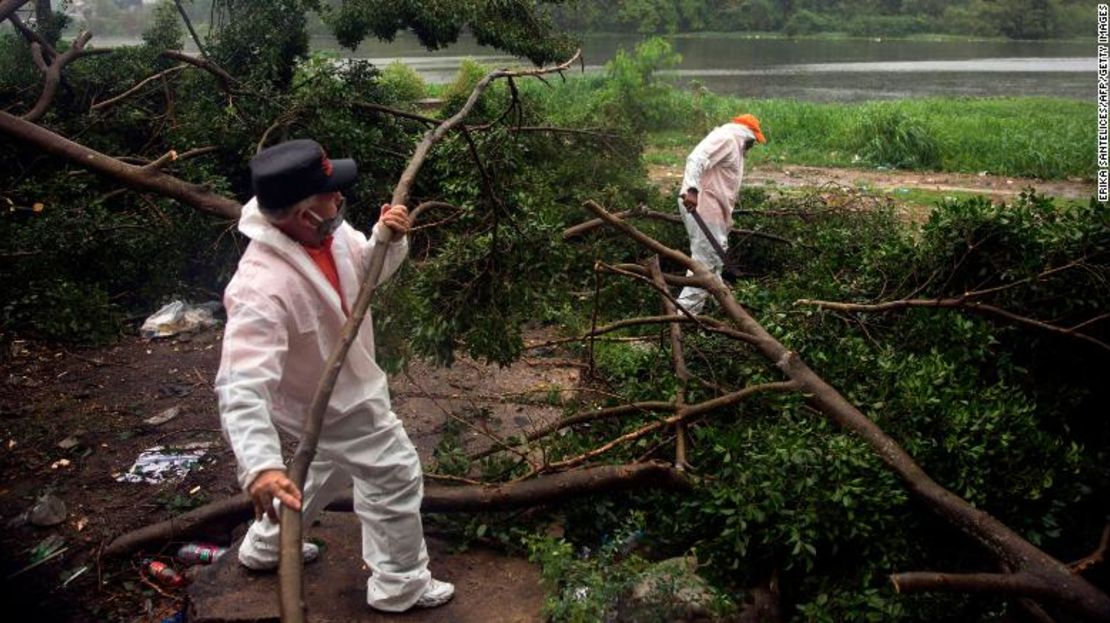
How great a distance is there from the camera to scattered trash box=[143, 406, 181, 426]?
5.55 metres

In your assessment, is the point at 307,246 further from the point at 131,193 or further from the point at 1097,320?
the point at 131,193

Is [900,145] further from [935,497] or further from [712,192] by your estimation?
[935,497]

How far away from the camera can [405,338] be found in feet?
14.8

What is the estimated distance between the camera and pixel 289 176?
3.11 meters

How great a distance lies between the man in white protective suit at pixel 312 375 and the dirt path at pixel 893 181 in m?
7.96

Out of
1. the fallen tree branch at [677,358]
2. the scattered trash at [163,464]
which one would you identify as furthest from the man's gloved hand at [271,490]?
the scattered trash at [163,464]

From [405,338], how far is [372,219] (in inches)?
104

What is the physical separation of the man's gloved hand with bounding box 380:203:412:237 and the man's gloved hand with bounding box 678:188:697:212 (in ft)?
12.9

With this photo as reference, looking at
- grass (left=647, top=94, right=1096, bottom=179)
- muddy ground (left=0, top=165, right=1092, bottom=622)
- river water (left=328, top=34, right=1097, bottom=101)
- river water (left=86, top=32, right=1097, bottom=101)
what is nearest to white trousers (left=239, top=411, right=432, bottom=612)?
muddy ground (left=0, top=165, right=1092, bottom=622)

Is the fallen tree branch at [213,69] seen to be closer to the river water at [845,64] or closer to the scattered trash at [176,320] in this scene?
the scattered trash at [176,320]

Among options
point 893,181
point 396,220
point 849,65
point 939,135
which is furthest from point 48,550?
point 849,65

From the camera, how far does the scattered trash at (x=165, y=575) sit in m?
4.23

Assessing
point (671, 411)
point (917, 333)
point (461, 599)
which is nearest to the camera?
point (461, 599)

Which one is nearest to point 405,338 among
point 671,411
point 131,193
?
point 671,411
